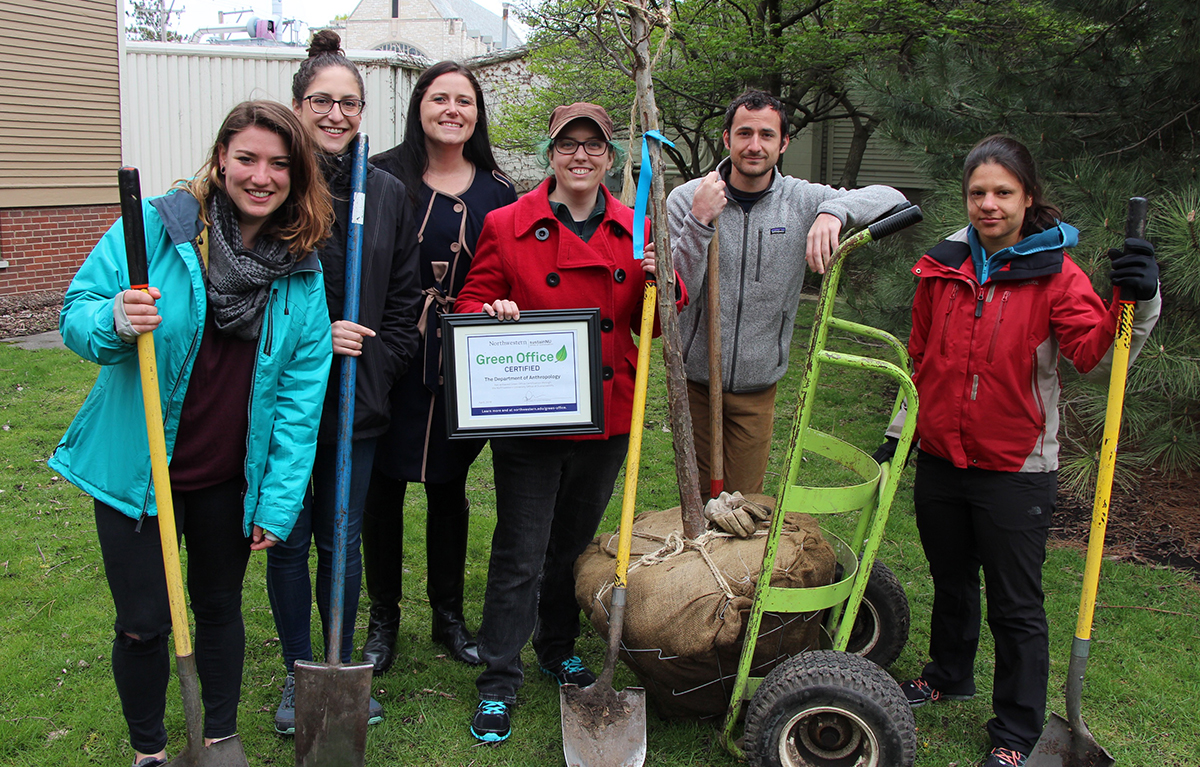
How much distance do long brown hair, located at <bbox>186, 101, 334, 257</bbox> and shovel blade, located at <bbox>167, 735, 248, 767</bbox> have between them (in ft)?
4.46

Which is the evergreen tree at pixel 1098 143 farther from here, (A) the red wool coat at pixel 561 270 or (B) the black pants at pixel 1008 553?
(A) the red wool coat at pixel 561 270

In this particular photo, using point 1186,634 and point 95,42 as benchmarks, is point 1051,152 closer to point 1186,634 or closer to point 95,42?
point 1186,634

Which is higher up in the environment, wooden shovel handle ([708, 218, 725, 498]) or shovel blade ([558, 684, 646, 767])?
wooden shovel handle ([708, 218, 725, 498])

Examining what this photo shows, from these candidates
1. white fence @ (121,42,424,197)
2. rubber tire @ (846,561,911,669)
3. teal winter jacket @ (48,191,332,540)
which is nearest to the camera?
teal winter jacket @ (48,191,332,540)

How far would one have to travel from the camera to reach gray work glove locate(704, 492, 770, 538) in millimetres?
2897

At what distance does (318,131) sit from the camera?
9.23 feet

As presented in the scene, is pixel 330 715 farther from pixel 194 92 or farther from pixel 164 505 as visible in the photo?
pixel 194 92

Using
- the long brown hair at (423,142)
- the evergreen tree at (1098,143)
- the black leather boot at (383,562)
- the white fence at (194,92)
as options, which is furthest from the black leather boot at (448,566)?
the white fence at (194,92)

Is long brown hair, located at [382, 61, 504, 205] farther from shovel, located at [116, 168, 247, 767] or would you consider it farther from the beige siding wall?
the beige siding wall

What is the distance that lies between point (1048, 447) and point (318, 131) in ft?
8.16

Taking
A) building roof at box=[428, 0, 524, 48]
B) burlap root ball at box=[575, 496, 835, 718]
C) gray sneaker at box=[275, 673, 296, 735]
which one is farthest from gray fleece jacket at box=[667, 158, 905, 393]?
building roof at box=[428, 0, 524, 48]

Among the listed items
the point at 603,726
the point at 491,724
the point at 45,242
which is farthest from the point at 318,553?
the point at 45,242

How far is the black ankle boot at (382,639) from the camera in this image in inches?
134

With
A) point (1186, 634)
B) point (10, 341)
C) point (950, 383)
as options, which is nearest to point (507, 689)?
point (950, 383)
